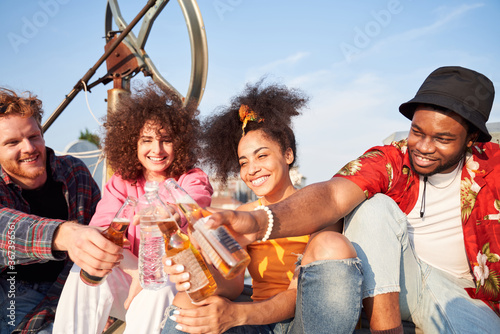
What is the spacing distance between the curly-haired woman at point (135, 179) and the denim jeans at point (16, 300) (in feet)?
1.54

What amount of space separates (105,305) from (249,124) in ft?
4.96

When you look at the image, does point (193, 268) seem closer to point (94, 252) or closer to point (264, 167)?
point (94, 252)

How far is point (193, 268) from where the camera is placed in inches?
57.1

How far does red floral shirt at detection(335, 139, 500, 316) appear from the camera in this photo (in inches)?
81.2

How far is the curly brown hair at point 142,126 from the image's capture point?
304 centimetres

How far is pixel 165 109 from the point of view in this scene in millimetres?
3236

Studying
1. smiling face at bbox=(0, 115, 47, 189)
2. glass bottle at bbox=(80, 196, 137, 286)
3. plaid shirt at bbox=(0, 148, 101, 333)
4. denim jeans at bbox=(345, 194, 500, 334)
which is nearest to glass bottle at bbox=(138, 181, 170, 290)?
glass bottle at bbox=(80, 196, 137, 286)

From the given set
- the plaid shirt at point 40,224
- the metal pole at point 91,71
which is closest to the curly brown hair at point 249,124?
the plaid shirt at point 40,224

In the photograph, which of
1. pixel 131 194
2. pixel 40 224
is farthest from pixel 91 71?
pixel 40 224

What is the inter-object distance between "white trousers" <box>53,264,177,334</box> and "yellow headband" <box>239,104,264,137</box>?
1250 millimetres

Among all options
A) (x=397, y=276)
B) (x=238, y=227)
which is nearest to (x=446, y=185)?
(x=397, y=276)

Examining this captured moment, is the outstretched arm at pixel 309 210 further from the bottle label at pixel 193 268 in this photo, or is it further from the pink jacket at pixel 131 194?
the pink jacket at pixel 131 194

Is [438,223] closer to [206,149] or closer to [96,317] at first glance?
[206,149]

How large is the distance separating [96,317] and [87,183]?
4.20 feet
